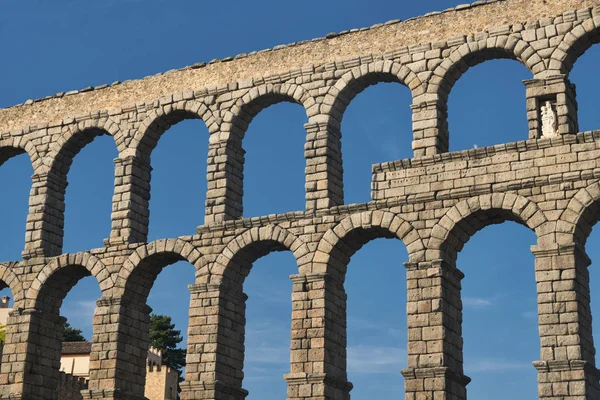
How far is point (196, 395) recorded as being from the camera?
26406mm

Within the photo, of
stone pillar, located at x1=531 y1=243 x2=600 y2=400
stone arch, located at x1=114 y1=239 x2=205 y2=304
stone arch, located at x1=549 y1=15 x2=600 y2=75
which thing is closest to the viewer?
stone pillar, located at x1=531 y1=243 x2=600 y2=400

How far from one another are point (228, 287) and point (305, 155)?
3.92 metres

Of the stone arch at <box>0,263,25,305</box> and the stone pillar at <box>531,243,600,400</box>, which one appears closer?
the stone pillar at <box>531,243,600,400</box>

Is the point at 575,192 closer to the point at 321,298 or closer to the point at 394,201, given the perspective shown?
the point at 394,201

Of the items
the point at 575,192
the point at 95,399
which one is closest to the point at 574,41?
the point at 575,192

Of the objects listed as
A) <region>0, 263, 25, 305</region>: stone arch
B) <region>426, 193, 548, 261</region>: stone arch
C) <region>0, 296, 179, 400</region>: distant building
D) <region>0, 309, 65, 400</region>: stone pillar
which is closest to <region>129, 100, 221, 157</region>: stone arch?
<region>0, 263, 25, 305</region>: stone arch

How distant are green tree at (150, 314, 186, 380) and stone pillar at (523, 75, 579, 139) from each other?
122 ft

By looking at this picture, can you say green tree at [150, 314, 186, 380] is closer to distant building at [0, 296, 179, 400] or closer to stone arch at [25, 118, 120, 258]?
distant building at [0, 296, 179, 400]

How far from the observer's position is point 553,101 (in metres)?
25.3

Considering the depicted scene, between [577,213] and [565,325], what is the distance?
2.59 meters

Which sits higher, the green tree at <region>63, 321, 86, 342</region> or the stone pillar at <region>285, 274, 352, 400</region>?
Result: the green tree at <region>63, 321, 86, 342</region>

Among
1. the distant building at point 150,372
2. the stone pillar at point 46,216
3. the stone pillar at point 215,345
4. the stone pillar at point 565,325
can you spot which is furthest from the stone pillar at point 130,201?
the distant building at point 150,372

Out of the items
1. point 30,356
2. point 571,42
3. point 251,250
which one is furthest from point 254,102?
point 30,356

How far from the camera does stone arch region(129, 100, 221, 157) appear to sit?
2983 cm
